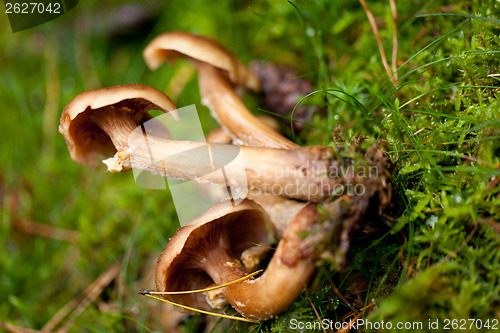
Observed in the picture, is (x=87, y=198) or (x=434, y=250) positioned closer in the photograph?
(x=434, y=250)

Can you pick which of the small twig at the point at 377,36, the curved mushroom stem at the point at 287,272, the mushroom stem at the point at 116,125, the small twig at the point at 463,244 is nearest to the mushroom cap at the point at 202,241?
the curved mushroom stem at the point at 287,272

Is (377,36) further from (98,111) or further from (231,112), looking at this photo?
(98,111)

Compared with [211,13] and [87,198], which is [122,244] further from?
[211,13]

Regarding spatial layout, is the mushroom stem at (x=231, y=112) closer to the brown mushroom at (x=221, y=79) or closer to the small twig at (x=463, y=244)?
the brown mushroom at (x=221, y=79)

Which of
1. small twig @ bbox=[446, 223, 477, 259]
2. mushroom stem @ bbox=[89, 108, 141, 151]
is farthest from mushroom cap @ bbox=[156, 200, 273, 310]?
small twig @ bbox=[446, 223, 477, 259]

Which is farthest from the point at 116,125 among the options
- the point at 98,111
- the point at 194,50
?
the point at 194,50

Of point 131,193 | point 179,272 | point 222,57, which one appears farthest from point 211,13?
point 179,272
